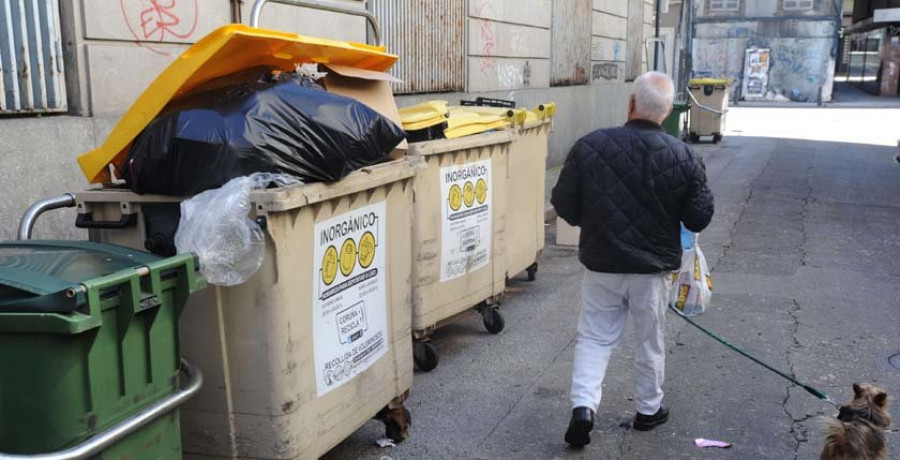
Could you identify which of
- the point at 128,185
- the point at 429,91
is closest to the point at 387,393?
the point at 128,185

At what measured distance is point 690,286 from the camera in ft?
15.4

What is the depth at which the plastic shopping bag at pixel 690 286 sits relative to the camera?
470 centimetres

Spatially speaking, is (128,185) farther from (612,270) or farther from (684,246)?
(684,246)

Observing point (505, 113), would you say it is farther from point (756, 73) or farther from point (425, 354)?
point (756, 73)

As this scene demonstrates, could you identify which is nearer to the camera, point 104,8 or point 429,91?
point 104,8

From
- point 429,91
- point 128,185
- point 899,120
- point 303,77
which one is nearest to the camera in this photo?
point 128,185

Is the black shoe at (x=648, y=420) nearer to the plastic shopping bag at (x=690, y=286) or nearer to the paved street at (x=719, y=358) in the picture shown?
the paved street at (x=719, y=358)

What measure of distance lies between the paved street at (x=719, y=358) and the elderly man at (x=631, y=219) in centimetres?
42

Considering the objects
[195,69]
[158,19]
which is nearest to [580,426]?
[195,69]

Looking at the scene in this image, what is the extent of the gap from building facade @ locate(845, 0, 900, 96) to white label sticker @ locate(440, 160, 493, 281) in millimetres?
41362

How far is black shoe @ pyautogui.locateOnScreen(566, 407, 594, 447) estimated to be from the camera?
436 cm

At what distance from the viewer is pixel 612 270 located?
4.39 m

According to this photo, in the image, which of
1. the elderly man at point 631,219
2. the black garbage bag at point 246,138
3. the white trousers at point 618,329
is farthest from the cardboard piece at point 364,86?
the white trousers at point 618,329

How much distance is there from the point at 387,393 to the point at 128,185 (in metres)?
1.53
